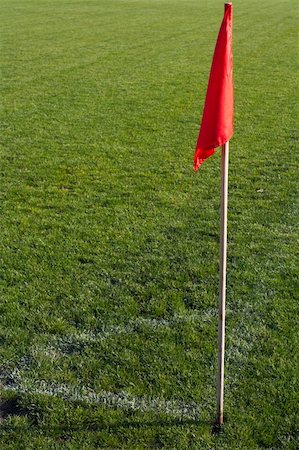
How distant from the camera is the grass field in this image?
3424mm

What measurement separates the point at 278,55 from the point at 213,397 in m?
13.0

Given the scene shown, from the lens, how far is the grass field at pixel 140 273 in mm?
3424

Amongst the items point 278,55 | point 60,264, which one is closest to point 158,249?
point 60,264

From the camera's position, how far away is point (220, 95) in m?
2.89

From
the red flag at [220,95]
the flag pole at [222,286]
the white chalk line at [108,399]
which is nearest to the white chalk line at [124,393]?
the white chalk line at [108,399]

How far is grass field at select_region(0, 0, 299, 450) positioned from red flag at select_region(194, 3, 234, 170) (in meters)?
1.47

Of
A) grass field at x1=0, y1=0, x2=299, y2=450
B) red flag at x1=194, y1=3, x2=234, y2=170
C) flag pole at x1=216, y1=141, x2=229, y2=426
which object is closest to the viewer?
red flag at x1=194, y1=3, x2=234, y2=170

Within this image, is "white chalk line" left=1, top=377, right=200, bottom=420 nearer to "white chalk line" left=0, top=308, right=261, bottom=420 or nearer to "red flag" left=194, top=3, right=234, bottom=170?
"white chalk line" left=0, top=308, right=261, bottom=420

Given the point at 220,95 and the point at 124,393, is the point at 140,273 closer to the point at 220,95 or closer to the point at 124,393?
the point at 124,393

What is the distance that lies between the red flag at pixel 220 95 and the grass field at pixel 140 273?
1467 mm

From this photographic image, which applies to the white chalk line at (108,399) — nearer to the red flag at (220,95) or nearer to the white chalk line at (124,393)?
the white chalk line at (124,393)

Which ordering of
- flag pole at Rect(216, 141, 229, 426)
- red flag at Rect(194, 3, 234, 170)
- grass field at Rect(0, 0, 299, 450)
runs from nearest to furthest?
red flag at Rect(194, 3, 234, 170), flag pole at Rect(216, 141, 229, 426), grass field at Rect(0, 0, 299, 450)

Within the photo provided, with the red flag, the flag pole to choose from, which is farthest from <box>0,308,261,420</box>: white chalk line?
the red flag

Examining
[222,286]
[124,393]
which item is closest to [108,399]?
[124,393]
